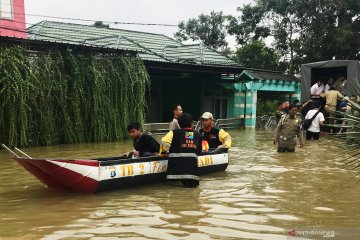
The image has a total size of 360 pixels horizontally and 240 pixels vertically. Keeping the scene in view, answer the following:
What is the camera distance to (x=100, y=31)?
25766 mm

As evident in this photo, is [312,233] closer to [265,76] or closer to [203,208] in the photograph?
[203,208]

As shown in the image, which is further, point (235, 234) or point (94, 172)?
point (94, 172)

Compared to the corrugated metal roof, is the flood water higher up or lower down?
lower down

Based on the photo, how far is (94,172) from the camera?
7.53 m

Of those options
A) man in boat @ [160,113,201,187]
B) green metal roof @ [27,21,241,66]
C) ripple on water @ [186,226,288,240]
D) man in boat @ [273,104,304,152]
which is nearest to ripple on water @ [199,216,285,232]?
ripple on water @ [186,226,288,240]

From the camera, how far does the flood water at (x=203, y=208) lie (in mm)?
5612

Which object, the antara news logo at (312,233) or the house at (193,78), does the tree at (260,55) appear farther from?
the antara news logo at (312,233)

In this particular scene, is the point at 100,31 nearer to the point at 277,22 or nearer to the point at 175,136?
the point at 277,22

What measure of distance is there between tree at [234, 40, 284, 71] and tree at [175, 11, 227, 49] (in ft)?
36.2

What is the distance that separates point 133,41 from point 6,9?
6.36 metres

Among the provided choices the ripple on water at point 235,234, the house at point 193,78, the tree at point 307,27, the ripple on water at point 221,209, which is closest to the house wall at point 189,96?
the house at point 193,78

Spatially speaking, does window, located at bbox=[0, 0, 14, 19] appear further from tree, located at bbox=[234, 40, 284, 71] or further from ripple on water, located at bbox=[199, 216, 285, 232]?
tree, located at bbox=[234, 40, 284, 71]

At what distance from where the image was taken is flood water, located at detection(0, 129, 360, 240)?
18.4 feet

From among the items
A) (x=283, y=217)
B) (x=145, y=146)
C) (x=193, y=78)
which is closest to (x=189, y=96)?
(x=193, y=78)
